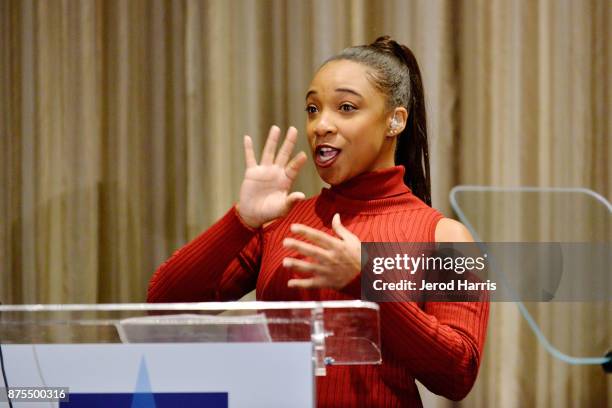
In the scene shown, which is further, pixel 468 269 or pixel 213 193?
pixel 213 193

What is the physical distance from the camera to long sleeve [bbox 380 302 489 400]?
43.4 inches

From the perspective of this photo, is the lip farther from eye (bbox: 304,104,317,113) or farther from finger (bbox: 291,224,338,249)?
finger (bbox: 291,224,338,249)

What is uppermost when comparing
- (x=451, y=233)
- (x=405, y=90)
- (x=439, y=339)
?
(x=405, y=90)

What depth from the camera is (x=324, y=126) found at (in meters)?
1.33

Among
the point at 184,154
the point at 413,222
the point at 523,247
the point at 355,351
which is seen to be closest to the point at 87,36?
the point at 184,154

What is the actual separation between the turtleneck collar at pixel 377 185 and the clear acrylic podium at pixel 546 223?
22.2 inches

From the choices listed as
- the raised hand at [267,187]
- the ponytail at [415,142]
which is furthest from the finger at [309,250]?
the ponytail at [415,142]

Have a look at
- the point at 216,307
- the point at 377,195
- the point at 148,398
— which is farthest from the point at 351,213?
the point at 148,398

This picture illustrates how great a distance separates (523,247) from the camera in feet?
6.23

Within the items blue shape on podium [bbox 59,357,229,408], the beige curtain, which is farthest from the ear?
blue shape on podium [bbox 59,357,229,408]

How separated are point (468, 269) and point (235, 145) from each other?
2.86 feet

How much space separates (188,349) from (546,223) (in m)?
1.31

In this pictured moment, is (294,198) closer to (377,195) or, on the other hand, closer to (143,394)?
(377,195)

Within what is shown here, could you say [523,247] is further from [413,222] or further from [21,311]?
[21,311]
